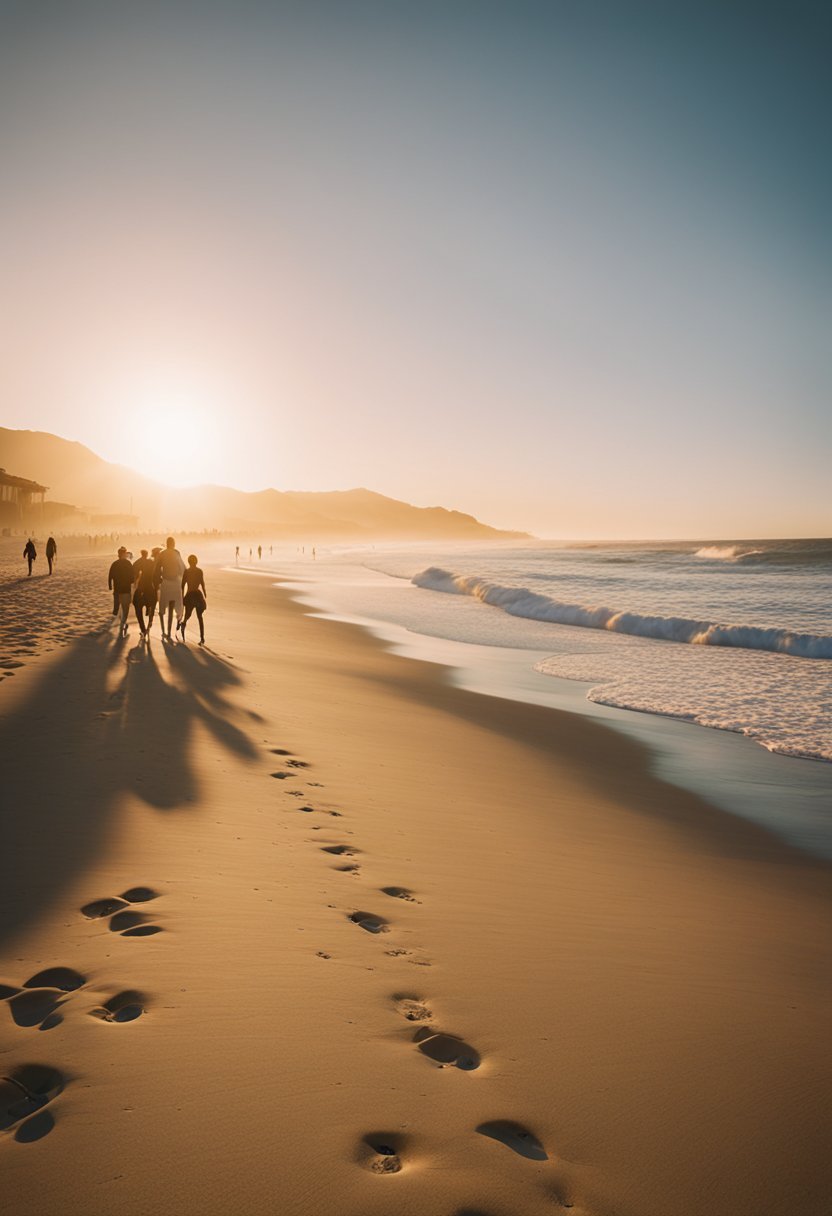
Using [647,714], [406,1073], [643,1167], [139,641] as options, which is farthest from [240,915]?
[139,641]

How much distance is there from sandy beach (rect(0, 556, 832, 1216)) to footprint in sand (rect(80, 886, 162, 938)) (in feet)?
0.07

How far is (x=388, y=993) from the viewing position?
3449mm

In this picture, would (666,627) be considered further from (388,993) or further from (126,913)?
(126,913)

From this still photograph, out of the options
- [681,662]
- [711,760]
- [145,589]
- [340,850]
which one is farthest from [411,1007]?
[681,662]

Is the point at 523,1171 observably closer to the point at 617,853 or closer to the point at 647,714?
the point at 617,853

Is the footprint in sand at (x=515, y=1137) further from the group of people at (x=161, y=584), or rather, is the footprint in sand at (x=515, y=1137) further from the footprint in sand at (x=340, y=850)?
the group of people at (x=161, y=584)

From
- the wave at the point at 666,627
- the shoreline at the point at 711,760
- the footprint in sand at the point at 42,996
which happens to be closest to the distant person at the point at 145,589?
the shoreline at the point at 711,760

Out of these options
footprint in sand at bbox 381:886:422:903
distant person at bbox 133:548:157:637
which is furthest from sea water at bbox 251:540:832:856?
distant person at bbox 133:548:157:637

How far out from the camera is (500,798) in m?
7.32

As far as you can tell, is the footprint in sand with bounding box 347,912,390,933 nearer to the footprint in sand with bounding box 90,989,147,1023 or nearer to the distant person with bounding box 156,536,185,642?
the footprint in sand with bounding box 90,989,147,1023

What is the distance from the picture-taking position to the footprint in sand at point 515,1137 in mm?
2541

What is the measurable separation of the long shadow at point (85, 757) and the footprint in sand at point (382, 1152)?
2.29m

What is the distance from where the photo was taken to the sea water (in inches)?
346

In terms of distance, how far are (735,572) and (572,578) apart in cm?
1783
